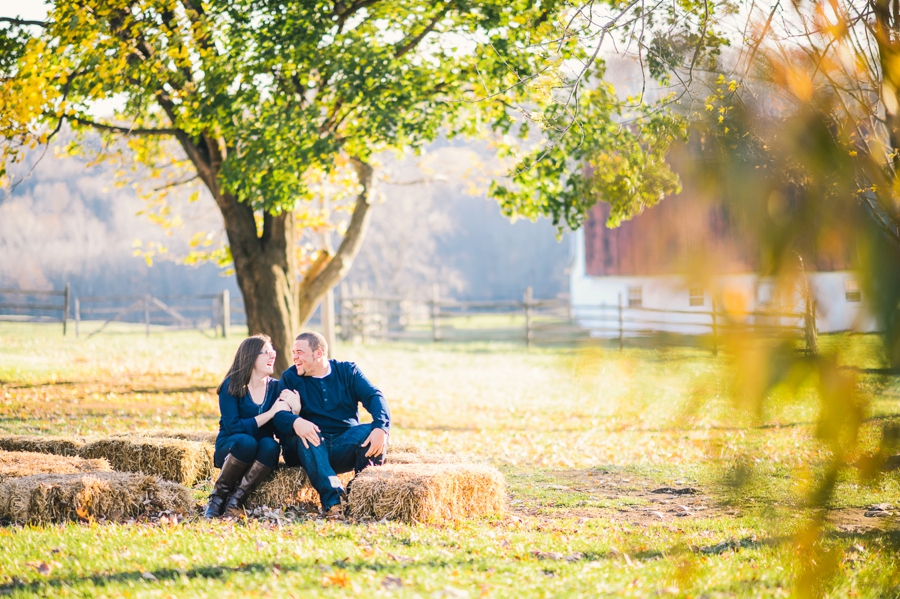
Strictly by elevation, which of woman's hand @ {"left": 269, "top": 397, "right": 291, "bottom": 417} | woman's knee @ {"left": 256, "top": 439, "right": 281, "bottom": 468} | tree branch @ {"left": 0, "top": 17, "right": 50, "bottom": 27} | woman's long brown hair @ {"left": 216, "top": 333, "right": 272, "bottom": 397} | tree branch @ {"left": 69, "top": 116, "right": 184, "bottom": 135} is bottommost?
woman's knee @ {"left": 256, "top": 439, "right": 281, "bottom": 468}

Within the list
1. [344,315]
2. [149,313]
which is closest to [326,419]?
[344,315]

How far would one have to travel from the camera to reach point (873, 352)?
48.5 inches

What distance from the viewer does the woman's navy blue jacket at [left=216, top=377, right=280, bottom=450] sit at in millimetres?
6027

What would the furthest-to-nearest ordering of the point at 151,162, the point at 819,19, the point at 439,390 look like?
the point at 439,390 → the point at 151,162 → the point at 819,19

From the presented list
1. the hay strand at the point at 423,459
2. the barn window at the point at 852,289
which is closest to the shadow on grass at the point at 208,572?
the hay strand at the point at 423,459

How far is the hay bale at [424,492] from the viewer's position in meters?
5.46

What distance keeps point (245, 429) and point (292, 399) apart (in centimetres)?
40

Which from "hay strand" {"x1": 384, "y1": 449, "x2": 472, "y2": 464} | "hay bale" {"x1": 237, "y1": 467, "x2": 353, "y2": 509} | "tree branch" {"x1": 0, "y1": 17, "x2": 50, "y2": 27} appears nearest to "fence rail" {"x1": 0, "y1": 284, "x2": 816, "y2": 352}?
"hay strand" {"x1": 384, "y1": 449, "x2": 472, "y2": 464}

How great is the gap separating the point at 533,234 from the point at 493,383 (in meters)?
60.1

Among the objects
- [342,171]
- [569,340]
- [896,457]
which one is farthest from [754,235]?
[342,171]

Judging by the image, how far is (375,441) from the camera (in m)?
6.12

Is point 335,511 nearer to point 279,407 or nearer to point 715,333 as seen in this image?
point 279,407

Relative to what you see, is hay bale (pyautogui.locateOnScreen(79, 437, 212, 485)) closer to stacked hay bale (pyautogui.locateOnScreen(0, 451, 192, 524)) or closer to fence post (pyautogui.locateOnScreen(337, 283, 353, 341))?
stacked hay bale (pyautogui.locateOnScreen(0, 451, 192, 524))

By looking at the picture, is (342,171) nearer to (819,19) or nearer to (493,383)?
(493,383)
